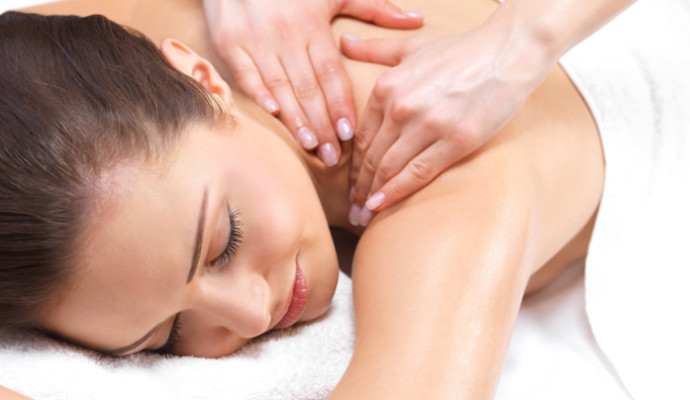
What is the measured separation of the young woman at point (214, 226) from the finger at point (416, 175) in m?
0.02

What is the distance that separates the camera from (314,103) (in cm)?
119

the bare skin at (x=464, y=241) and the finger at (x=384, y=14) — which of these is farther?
the finger at (x=384, y=14)

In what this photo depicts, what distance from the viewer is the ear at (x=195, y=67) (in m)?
1.13

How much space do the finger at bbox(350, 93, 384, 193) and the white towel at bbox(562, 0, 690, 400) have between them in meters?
0.36

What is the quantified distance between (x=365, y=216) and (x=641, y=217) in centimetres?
47

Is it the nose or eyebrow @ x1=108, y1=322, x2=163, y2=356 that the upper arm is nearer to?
the nose

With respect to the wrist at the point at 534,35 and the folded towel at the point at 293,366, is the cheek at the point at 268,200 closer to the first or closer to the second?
the folded towel at the point at 293,366

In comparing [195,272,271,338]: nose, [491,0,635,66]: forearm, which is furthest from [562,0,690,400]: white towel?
[195,272,271,338]: nose

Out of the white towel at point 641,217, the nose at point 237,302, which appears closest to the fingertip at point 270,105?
the nose at point 237,302

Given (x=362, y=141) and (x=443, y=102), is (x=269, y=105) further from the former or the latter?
(x=443, y=102)

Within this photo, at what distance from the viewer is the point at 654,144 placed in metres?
1.27

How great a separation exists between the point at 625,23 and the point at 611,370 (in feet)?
2.04

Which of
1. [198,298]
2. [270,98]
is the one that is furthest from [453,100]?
[198,298]

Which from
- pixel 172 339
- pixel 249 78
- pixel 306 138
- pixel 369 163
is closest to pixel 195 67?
pixel 249 78
